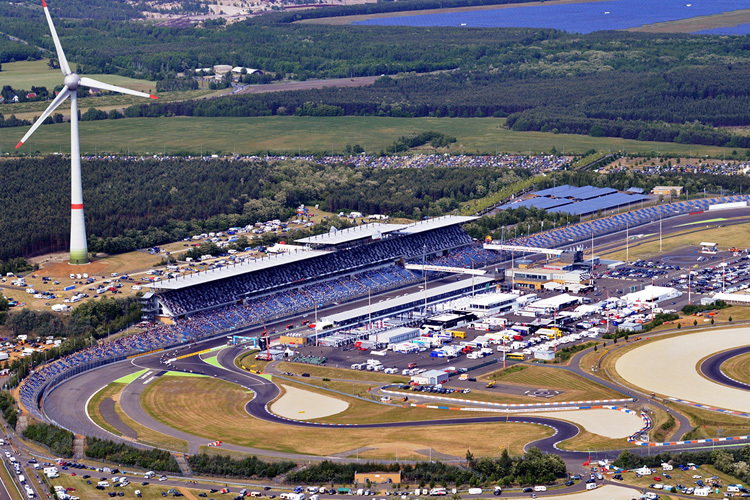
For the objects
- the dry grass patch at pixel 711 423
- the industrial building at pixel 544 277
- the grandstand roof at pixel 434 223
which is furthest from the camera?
the grandstand roof at pixel 434 223

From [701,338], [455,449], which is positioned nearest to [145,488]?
[455,449]

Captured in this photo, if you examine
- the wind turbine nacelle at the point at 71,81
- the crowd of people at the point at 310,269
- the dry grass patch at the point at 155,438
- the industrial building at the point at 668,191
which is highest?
the wind turbine nacelle at the point at 71,81

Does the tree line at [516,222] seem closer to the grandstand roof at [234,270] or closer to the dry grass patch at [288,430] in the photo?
the grandstand roof at [234,270]

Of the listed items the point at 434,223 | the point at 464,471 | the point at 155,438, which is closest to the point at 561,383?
the point at 464,471

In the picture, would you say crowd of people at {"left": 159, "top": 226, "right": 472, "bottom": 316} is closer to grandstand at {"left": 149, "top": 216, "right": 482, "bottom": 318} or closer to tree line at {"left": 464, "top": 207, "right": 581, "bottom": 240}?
grandstand at {"left": 149, "top": 216, "right": 482, "bottom": 318}

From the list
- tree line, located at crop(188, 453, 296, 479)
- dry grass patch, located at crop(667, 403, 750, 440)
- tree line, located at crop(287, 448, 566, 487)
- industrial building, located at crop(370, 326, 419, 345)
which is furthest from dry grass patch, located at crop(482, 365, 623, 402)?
tree line, located at crop(188, 453, 296, 479)

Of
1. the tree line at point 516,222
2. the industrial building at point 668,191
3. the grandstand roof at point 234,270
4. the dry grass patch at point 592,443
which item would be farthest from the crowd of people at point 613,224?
the dry grass patch at point 592,443

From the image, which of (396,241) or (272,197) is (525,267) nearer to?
(396,241)

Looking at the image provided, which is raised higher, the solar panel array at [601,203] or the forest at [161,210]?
the forest at [161,210]
